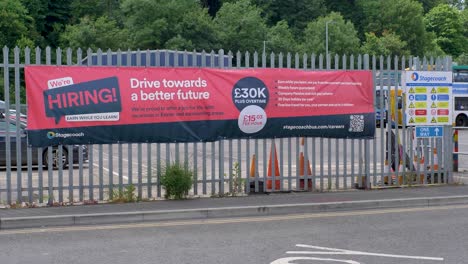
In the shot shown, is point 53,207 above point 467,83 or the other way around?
the other way around

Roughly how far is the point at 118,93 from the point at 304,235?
4.36m

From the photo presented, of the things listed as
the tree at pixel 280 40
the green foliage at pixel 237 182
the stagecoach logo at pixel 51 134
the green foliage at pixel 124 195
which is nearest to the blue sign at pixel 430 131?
the green foliage at pixel 237 182

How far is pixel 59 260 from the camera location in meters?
7.97

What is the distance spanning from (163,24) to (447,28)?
163ft

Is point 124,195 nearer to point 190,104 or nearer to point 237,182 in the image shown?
point 190,104

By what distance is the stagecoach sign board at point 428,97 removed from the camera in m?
14.1

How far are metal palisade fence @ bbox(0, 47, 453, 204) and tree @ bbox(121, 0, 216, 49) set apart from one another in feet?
192

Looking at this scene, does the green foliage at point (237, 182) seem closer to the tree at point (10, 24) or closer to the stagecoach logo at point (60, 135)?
the stagecoach logo at point (60, 135)

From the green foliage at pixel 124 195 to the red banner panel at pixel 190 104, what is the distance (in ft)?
2.78

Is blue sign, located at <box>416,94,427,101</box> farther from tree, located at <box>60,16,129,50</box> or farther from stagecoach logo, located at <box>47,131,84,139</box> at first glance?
tree, located at <box>60,16,129,50</box>

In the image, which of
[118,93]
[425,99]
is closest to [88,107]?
[118,93]

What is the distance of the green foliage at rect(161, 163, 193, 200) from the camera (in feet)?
39.8

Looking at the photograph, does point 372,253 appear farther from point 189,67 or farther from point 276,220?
point 189,67

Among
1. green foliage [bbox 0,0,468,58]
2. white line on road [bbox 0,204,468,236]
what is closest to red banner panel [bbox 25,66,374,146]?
white line on road [bbox 0,204,468,236]
